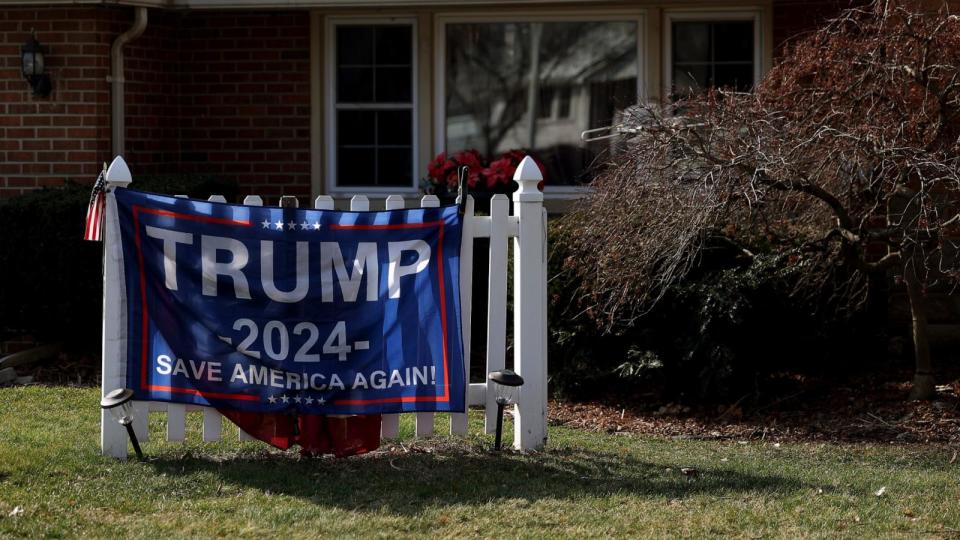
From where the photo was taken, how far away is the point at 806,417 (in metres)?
7.81

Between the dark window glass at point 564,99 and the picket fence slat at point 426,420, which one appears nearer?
the picket fence slat at point 426,420

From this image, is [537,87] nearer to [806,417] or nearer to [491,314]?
[806,417]

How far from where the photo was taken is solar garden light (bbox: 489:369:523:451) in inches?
241

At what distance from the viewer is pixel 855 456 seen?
6711 millimetres

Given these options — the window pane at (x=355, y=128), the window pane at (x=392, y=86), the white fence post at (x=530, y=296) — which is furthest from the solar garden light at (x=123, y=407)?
the window pane at (x=392, y=86)

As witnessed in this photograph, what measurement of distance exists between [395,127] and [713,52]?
2775 millimetres

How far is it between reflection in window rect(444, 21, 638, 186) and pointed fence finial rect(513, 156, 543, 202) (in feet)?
15.7

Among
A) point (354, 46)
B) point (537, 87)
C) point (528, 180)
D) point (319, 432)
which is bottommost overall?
point (319, 432)

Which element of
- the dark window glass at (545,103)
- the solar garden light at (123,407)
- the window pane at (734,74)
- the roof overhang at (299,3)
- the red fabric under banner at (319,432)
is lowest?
the red fabric under banner at (319,432)

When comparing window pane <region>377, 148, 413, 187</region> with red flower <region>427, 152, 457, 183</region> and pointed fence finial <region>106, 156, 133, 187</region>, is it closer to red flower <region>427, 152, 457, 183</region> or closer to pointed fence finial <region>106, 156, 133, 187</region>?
red flower <region>427, 152, 457, 183</region>

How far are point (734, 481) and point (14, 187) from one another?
6.64 metres

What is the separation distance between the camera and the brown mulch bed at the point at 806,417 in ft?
24.1

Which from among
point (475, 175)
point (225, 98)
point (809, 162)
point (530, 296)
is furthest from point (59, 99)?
point (809, 162)

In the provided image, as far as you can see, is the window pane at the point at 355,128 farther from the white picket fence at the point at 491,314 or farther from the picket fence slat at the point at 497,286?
the picket fence slat at the point at 497,286
